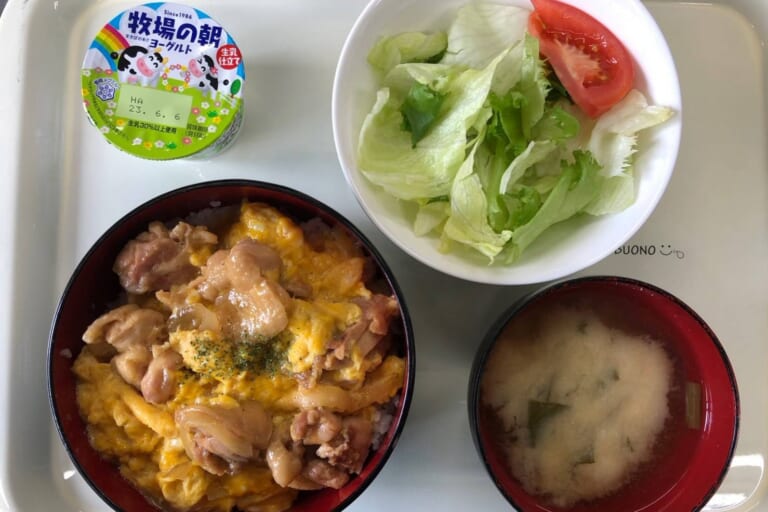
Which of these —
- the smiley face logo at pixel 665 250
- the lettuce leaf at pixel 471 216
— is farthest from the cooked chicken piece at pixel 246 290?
the smiley face logo at pixel 665 250

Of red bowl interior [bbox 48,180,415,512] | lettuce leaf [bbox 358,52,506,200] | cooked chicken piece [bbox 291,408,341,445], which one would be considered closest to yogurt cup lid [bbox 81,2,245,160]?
red bowl interior [bbox 48,180,415,512]

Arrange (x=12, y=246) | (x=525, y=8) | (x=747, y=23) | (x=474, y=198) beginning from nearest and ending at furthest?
(x=474, y=198), (x=525, y=8), (x=12, y=246), (x=747, y=23)

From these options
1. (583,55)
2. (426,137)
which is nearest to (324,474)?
(426,137)

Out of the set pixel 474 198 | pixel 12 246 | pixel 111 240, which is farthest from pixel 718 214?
pixel 12 246

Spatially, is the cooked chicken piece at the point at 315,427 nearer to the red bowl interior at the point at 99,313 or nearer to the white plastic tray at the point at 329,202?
the red bowl interior at the point at 99,313

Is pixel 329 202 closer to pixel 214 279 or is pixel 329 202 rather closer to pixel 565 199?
pixel 214 279

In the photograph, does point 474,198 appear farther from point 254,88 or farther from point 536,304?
point 254,88

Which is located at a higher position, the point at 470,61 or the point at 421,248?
the point at 470,61

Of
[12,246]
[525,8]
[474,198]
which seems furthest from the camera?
[12,246]
